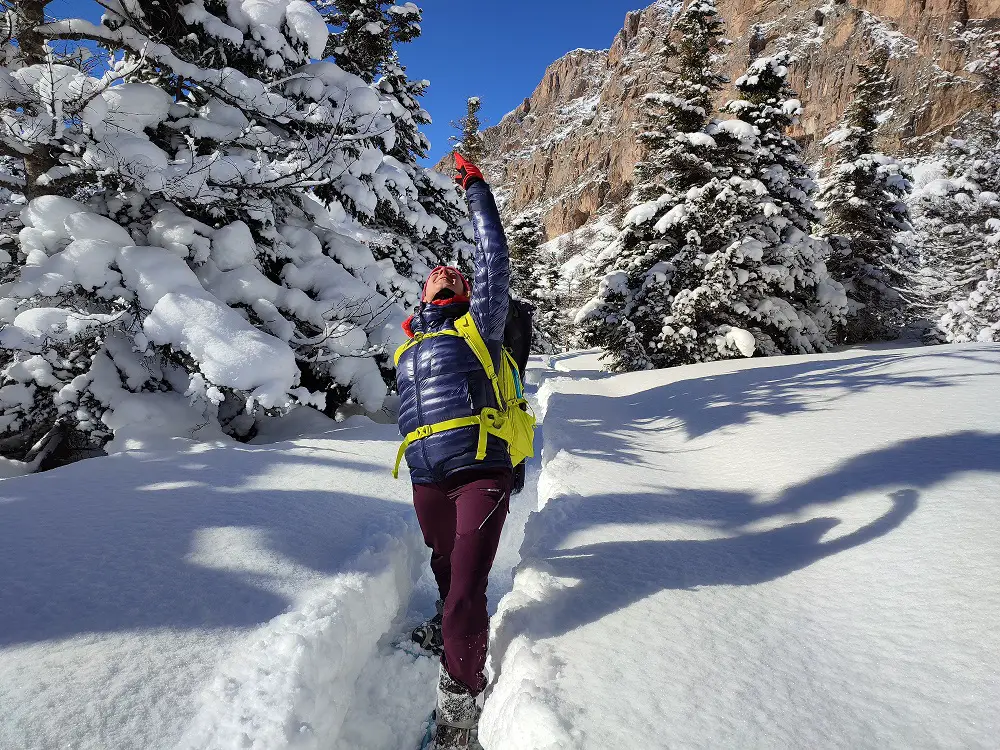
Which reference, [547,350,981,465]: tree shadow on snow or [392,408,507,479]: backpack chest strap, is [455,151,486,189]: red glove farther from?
[547,350,981,465]: tree shadow on snow

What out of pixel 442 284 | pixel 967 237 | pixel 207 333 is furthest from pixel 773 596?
pixel 967 237

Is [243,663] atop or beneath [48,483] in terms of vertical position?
beneath

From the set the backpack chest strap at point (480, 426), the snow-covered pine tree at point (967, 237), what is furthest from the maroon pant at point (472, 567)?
the snow-covered pine tree at point (967, 237)

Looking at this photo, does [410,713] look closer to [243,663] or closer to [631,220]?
[243,663]

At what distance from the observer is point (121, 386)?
187 inches

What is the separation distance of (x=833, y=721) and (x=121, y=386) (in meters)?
6.04

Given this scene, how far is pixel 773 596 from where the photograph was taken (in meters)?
2.50

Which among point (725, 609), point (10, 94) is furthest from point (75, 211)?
point (725, 609)

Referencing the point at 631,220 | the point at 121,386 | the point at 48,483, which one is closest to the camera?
the point at 48,483

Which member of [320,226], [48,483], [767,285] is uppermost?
[320,226]

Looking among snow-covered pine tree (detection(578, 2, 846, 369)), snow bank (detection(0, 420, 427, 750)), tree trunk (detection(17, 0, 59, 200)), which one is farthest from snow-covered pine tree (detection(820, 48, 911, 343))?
tree trunk (detection(17, 0, 59, 200))

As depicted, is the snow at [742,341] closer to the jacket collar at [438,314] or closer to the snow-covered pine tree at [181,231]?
the snow-covered pine tree at [181,231]

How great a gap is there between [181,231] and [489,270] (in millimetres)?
4211

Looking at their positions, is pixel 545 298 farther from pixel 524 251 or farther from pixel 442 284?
pixel 442 284
